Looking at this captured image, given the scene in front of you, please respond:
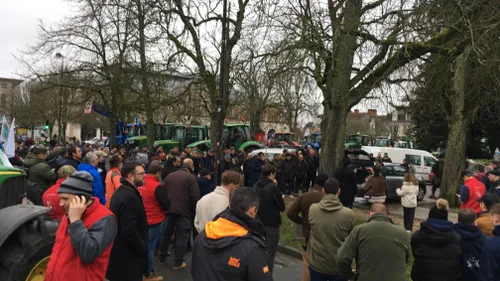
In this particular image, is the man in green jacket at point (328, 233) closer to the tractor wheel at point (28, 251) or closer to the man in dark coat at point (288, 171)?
the tractor wheel at point (28, 251)

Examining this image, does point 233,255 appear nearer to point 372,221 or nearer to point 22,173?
point 372,221

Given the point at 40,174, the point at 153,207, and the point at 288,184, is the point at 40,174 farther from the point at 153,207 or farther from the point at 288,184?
the point at 288,184

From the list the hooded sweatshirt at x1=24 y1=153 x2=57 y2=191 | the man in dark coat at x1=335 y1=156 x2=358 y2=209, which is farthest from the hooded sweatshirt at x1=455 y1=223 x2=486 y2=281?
the hooded sweatshirt at x1=24 y1=153 x2=57 y2=191

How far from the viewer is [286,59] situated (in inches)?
448

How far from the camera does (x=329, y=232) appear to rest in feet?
14.9

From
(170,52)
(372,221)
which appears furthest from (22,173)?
(170,52)

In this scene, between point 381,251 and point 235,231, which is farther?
point 381,251

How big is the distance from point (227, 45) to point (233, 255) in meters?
15.1

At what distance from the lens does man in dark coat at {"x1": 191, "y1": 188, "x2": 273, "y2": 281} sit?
262cm

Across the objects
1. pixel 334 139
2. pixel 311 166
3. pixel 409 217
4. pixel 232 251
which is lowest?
pixel 409 217

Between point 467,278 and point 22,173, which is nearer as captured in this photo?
point 467,278

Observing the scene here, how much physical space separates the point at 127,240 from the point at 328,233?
224 cm

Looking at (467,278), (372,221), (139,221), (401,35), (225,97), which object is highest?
(401,35)

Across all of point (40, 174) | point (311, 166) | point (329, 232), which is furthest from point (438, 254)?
point (311, 166)
